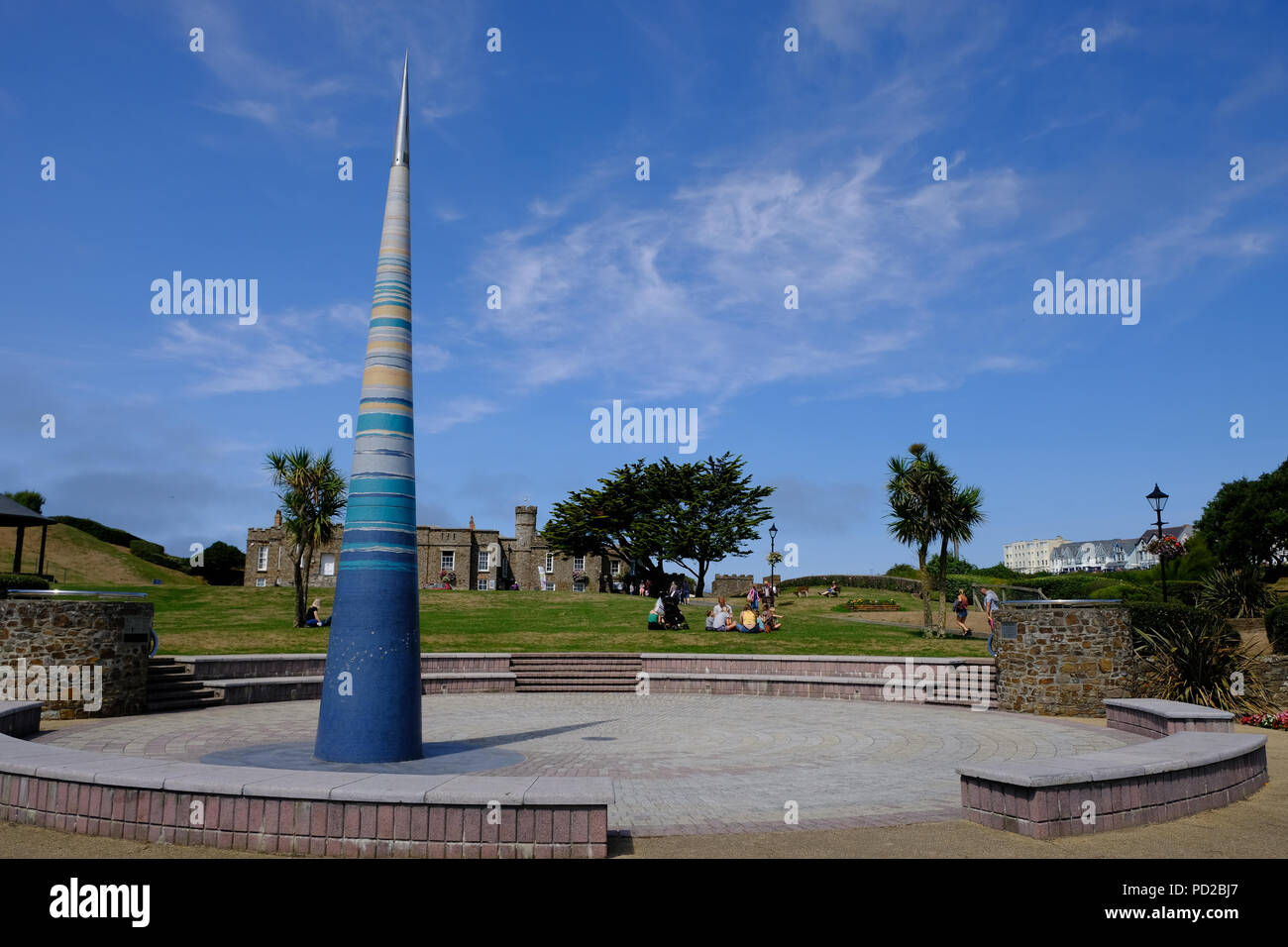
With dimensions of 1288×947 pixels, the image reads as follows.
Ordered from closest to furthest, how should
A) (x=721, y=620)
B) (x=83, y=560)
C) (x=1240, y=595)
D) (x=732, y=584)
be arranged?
1. (x=721, y=620)
2. (x=1240, y=595)
3. (x=83, y=560)
4. (x=732, y=584)

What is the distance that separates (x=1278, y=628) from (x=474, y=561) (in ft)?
163

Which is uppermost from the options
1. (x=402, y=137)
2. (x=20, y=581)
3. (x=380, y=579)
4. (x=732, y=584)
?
(x=402, y=137)

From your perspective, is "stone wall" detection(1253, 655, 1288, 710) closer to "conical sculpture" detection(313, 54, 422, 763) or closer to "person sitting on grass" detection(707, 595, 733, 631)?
"person sitting on grass" detection(707, 595, 733, 631)

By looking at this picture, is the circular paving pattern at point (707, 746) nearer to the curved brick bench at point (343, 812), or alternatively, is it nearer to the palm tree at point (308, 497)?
the curved brick bench at point (343, 812)

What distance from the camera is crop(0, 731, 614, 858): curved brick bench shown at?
18.7ft

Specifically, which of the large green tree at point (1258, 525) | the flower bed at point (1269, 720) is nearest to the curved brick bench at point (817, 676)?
the flower bed at point (1269, 720)

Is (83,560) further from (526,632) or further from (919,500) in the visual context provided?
(919,500)

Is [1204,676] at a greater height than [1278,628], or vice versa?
→ [1278,628]

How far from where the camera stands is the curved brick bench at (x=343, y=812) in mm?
5715

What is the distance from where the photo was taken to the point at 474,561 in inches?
2367

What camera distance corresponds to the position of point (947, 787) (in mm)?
8422

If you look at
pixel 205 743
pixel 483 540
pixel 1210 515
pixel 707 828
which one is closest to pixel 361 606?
pixel 205 743

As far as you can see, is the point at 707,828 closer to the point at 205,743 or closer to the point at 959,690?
the point at 205,743

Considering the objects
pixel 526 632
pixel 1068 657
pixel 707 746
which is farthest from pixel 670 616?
pixel 707 746
